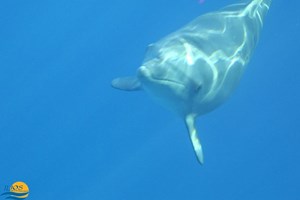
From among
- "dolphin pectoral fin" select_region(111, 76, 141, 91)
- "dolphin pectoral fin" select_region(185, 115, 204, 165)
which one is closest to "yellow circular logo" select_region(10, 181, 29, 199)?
"dolphin pectoral fin" select_region(111, 76, 141, 91)

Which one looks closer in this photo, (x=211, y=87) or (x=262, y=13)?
(x=211, y=87)

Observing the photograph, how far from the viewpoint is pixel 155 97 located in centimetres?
561

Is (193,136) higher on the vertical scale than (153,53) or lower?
→ lower

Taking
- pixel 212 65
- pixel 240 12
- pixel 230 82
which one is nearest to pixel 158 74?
pixel 212 65

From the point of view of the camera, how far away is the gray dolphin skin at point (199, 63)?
5340 mm

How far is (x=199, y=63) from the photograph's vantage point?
228 inches

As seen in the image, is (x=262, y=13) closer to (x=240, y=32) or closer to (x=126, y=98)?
(x=240, y=32)

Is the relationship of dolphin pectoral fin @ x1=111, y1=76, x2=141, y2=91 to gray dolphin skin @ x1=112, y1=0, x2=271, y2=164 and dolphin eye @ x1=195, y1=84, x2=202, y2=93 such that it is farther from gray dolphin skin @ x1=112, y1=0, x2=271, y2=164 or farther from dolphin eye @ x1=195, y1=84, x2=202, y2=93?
dolphin eye @ x1=195, y1=84, x2=202, y2=93

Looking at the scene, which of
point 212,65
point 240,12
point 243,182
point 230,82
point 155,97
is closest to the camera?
point 155,97

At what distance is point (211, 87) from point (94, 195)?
575cm

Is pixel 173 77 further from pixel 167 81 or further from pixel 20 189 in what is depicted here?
pixel 20 189

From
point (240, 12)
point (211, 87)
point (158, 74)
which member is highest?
point (240, 12)

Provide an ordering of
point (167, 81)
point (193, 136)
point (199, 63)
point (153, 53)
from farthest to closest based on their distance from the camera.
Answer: point (193, 136)
point (199, 63)
point (153, 53)
point (167, 81)

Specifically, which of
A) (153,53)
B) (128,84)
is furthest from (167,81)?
(128,84)
